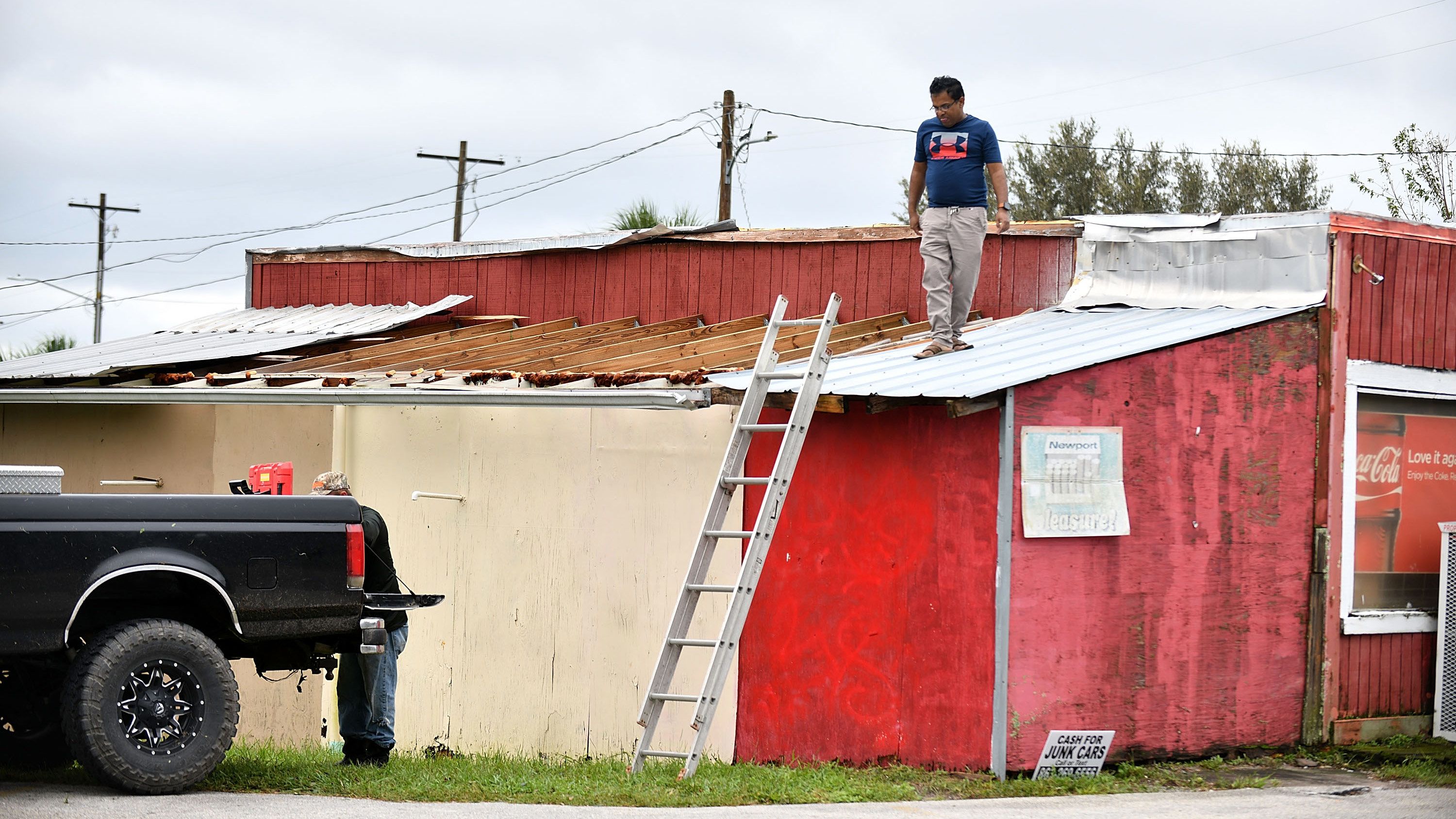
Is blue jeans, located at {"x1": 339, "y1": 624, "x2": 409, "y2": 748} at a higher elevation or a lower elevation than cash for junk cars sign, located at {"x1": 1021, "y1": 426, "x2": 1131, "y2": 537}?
lower

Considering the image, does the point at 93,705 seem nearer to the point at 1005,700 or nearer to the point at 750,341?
the point at 1005,700

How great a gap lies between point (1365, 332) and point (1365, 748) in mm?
2752

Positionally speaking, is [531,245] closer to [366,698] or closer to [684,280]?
[684,280]

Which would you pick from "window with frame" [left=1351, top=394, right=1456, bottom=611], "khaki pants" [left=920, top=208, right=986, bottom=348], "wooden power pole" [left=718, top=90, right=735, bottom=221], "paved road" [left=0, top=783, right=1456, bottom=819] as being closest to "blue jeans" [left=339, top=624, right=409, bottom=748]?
"paved road" [left=0, top=783, right=1456, bottom=819]

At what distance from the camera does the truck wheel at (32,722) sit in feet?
23.9

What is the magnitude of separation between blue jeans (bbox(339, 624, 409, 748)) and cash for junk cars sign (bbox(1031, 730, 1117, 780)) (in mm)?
3812

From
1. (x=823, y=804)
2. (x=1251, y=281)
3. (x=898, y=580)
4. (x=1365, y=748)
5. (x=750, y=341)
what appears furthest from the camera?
(x=750, y=341)

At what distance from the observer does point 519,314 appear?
1430 centimetres

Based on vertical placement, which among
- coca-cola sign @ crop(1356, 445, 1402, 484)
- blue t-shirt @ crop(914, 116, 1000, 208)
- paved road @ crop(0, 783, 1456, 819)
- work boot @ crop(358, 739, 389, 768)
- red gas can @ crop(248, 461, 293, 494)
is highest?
blue t-shirt @ crop(914, 116, 1000, 208)

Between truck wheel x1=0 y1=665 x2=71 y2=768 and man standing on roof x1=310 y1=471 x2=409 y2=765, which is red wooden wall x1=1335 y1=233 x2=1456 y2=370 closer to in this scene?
man standing on roof x1=310 y1=471 x2=409 y2=765

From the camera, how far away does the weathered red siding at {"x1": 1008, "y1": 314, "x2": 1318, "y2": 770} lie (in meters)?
8.27

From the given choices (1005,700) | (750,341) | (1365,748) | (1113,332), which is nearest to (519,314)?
(750,341)

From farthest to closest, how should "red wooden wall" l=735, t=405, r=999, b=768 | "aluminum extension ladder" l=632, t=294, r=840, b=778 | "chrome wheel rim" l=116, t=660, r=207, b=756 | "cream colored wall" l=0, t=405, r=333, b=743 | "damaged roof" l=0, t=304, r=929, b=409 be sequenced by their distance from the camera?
"cream colored wall" l=0, t=405, r=333, b=743 → "damaged roof" l=0, t=304, r=929, b=409 → "red wooden wall" l=735, t=405, r=999, b=768 → "aluminum extension ladder" l=632, t=294, r=840, b=778 → "chrome wheel rim" l=116, t=660, r=207, b=756

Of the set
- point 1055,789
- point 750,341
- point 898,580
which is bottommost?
Answer: point 1055,789
